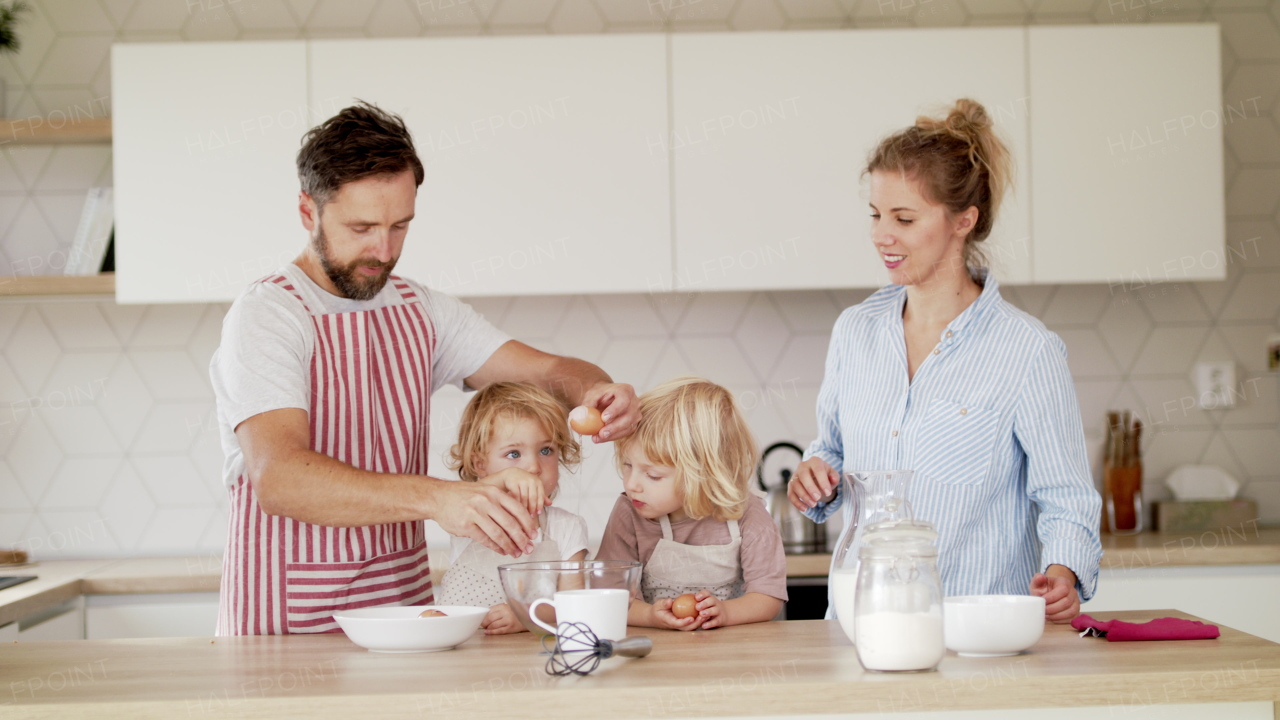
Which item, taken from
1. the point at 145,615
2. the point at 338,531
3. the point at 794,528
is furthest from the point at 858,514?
the point at 145,615

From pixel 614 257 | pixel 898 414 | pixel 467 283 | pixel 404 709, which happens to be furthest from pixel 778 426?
pixel 404 709

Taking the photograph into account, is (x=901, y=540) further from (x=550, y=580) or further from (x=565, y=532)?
(x=565, y=532)

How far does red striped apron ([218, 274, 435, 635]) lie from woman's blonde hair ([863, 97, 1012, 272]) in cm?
89

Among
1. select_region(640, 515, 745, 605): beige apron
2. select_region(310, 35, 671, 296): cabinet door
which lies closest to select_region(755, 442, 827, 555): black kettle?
select_region(310, 35, 671, 296): cabinet door

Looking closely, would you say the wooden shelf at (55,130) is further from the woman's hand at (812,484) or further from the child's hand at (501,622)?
the woman's hand at (812,484)

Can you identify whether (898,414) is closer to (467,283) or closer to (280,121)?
(467,283)

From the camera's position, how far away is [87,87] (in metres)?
3.10

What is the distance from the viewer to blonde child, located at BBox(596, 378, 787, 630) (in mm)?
1794

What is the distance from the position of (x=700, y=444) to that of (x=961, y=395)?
43 cm

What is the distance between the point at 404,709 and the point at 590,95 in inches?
77.2

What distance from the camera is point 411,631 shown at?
134cm

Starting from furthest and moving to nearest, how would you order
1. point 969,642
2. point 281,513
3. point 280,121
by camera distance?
point 280,121 → point 281,513 → point 969,642

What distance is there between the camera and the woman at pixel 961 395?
1.72 metres

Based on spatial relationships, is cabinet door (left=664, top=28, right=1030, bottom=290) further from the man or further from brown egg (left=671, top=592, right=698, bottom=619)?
brown egg (left=671, top=592, right=698, bottom=619)
